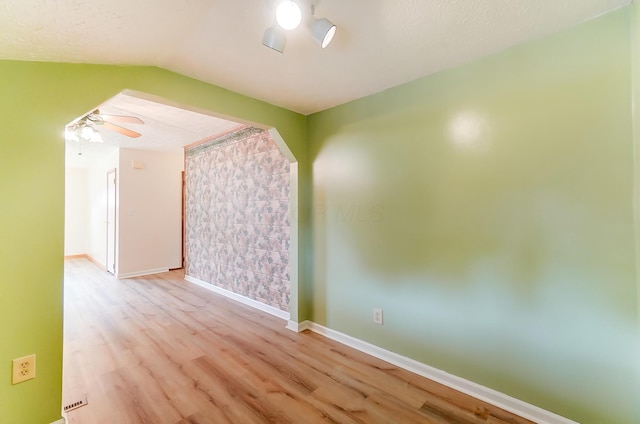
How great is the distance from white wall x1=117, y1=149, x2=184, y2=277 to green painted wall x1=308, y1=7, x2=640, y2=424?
4661 millimetres

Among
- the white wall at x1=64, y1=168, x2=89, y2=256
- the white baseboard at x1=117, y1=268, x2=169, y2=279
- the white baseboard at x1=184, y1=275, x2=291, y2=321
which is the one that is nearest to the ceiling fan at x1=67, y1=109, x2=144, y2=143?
the white baseboard at x1=184, y1=275, x2=291, y2=321

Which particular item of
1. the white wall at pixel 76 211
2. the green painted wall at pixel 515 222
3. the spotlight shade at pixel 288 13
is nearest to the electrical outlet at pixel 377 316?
the green painted wall at pixel 515 222

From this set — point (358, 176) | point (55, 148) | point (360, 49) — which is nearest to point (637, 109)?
point (360, 49)

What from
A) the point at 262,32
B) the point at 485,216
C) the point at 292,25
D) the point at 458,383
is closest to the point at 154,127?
the point at 262,32

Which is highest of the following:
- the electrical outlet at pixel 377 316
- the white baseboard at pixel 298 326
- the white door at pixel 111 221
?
the white door at pixel 111 221

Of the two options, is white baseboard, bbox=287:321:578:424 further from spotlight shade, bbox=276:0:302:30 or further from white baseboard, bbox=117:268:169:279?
white baseboard, bbox=117:268:169:279

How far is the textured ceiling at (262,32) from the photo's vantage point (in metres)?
1.17

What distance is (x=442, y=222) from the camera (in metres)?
1.93

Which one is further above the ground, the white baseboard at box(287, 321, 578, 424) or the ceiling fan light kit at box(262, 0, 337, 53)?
the ceiling fan light kit at box(262, 0, 337, 53)

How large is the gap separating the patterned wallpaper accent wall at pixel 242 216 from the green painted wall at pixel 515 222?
1.14 m

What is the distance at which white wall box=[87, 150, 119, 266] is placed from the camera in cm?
559

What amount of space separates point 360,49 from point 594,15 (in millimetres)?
1226

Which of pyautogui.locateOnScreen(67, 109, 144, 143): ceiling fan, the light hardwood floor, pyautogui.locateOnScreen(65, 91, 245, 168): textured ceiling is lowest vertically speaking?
the light hardwood floor

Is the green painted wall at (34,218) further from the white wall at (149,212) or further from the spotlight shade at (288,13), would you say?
the white wall at (149,212)
